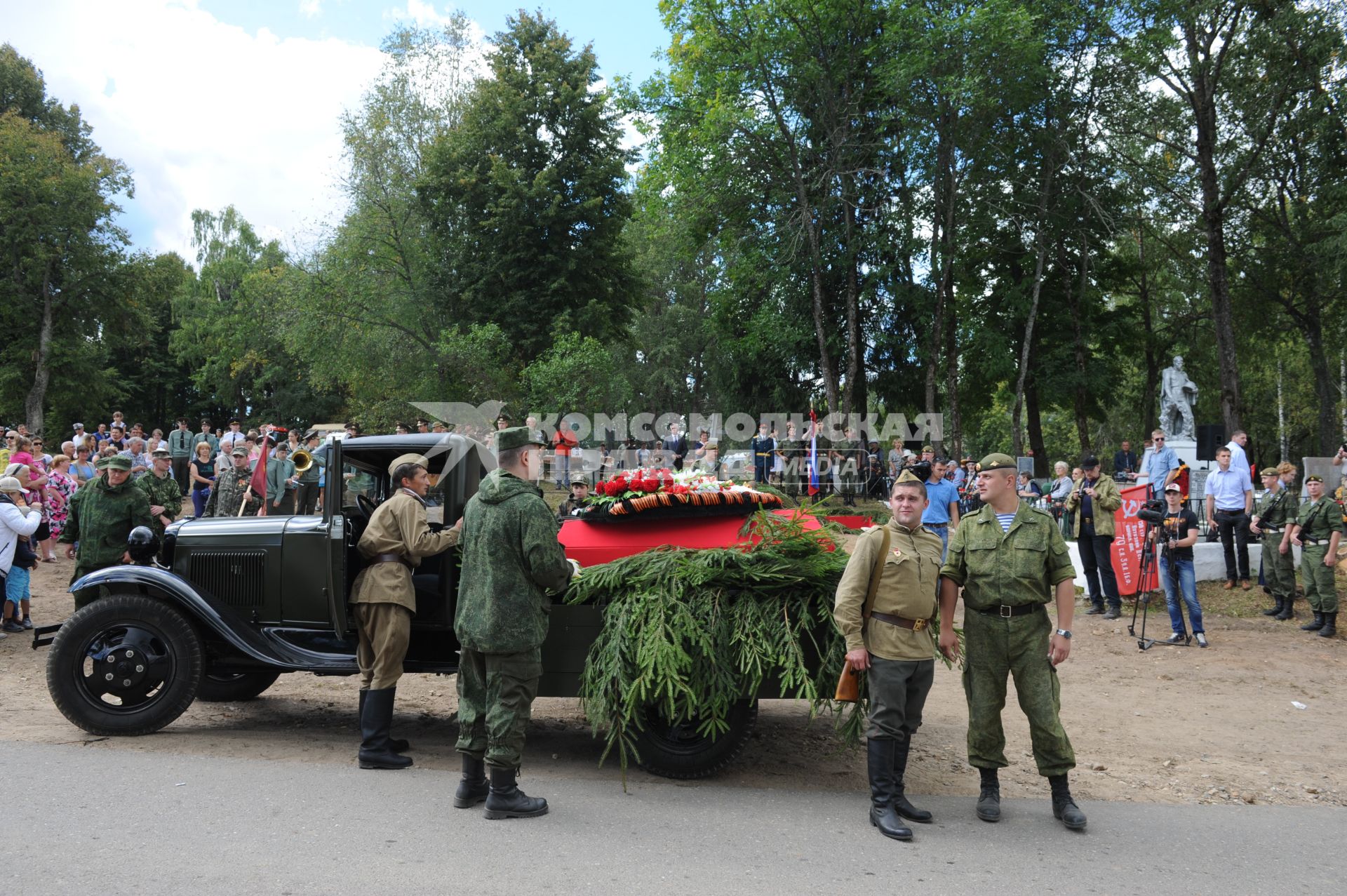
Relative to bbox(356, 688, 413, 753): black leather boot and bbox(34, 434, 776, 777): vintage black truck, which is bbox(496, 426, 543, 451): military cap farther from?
bbox(356, 688, 413, 753): black leather boot

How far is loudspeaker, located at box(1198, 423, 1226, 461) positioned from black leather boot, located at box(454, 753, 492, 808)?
70.1 ft

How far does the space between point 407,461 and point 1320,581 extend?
10512 mm

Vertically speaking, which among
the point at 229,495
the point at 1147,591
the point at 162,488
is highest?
the point at 162,488

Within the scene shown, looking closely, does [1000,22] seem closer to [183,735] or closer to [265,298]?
[183,735]

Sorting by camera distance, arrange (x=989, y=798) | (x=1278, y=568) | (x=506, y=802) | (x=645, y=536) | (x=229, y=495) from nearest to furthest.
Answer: (x=506, y=802) < (x=989, y=798) < (x=645, y=536) < (x=1278, y=568) < (x=229, y=495)

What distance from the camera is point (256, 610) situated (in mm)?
6312

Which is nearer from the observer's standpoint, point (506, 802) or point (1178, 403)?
point (506, 802)

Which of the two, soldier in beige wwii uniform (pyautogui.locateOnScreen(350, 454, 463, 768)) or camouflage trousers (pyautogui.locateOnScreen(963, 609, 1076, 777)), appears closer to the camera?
camouflage trousers (pyautogui.locateOnScreen(963, 609, 1076, 777))

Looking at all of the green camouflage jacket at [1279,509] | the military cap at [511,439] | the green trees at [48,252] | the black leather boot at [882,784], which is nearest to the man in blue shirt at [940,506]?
the green camouflage jacket at [1279,509]

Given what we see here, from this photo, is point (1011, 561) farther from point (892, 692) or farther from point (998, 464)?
point (892, 692)

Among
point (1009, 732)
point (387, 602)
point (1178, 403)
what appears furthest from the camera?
point (1178, 403)

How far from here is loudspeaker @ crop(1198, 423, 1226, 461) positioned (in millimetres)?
21484

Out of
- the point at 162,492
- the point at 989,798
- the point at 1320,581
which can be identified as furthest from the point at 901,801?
the point at 162,492

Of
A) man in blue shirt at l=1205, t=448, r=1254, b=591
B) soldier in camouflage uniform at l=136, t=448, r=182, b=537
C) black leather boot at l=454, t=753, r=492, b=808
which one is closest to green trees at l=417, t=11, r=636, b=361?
soldier in camouflage uniform at l=136, t=448, r=182, b=537
